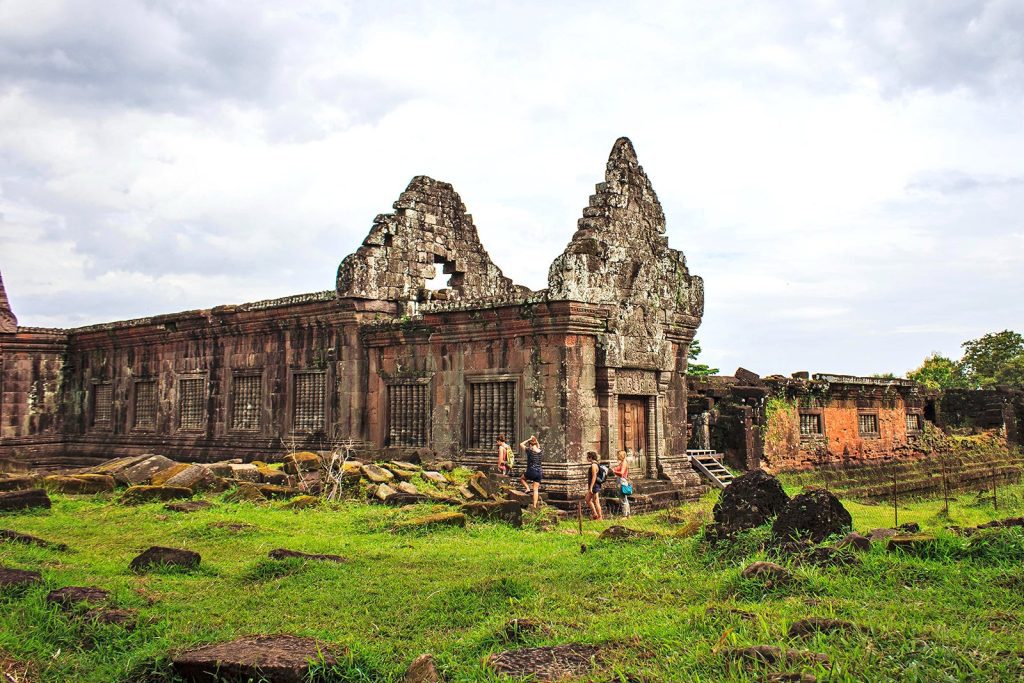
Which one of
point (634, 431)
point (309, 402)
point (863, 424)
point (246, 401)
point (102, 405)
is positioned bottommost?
point (634, 431)

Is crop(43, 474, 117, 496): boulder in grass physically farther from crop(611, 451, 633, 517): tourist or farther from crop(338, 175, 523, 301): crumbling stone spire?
crop(611, 451, 633, 517): tourist

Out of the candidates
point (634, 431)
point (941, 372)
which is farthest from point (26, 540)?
point (941, 372)

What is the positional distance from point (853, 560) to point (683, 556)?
69.3 inches

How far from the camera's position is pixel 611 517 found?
1338cm

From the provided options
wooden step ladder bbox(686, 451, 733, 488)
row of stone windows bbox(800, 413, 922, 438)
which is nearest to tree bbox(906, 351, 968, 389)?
row of stone windows bbox(800, 413, 922, 438)

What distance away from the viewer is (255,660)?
17.4 feet

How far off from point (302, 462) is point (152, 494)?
9.66 ft

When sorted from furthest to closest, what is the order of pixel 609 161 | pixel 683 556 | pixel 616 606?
pixel 609 161
pixel 683 556
pixel 616 606

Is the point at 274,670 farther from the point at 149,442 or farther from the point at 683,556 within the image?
the point at 149,442

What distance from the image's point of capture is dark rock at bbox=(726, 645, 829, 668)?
4.68 metres

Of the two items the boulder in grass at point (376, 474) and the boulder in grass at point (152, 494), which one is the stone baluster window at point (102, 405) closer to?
the boulder in grass at point (152, 494)

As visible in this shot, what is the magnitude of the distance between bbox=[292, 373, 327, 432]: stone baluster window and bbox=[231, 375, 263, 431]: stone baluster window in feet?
4.39

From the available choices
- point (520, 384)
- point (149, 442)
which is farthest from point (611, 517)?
point (149, 442)

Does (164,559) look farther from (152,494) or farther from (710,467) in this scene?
(710,467)
